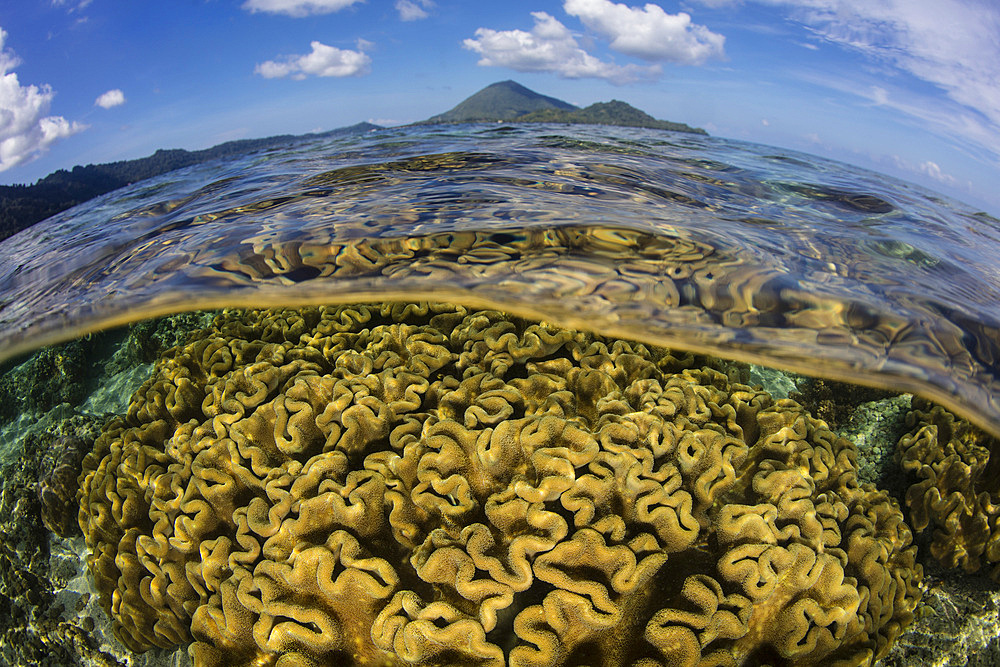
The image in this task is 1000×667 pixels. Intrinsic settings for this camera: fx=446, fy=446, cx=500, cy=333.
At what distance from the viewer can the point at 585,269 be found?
4945mm

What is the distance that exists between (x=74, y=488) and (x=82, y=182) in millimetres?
26938

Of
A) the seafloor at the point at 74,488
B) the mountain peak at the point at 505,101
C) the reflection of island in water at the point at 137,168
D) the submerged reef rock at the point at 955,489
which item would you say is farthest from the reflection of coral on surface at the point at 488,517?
the mountain peak at the point at 505,101

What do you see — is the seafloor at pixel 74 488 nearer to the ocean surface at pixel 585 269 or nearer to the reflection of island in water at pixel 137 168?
the ocean surface at pixel 585 269

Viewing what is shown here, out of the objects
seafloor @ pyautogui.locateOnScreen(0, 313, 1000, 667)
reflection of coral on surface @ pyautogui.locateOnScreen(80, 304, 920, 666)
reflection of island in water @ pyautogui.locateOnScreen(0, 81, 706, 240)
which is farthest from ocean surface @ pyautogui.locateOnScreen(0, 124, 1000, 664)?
reflection of island in water @ pyautogui.locateOnScreen(0, 81, 706, 240)

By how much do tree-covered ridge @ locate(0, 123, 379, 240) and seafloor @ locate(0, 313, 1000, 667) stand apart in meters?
10.3

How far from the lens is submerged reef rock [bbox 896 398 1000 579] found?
4.48m

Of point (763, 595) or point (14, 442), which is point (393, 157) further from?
point (763, 595)

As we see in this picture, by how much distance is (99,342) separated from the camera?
21.8ft

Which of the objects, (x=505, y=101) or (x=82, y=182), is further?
(x=505, y=101)

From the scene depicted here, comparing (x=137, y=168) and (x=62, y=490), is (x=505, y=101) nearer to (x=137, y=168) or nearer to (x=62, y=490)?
(x=137, y=168)

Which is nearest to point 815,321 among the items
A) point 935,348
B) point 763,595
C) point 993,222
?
point 935,348

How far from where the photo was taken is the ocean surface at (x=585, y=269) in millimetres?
4719

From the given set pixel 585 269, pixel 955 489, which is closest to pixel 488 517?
pixel 585 269

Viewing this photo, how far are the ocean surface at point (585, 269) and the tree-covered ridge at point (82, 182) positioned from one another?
10.4m
